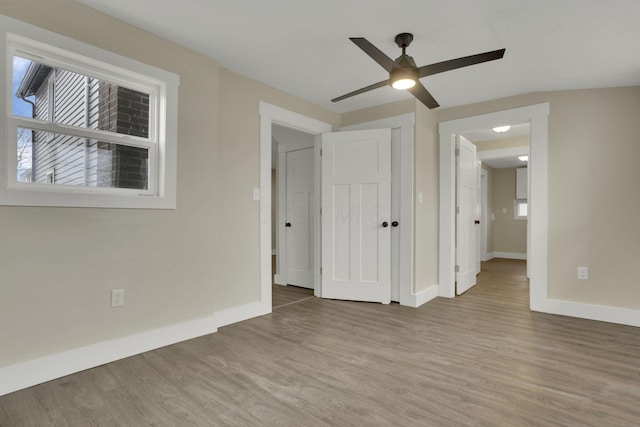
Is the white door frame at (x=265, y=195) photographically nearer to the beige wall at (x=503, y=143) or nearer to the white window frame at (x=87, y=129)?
the white window frame at (x=87, y=129)

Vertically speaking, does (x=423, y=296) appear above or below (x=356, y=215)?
below

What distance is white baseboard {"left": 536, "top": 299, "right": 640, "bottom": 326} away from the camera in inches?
127

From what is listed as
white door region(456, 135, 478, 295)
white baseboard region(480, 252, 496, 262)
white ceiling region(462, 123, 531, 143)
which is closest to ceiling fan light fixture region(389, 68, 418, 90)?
white door region(456, 135, 478, 295)

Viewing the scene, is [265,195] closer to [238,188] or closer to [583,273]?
[238,188]

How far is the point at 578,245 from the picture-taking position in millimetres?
3465

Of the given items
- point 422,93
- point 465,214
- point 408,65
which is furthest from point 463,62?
point 465,214

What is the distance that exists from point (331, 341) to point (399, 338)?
1.86ft

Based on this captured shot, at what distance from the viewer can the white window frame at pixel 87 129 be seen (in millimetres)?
1952

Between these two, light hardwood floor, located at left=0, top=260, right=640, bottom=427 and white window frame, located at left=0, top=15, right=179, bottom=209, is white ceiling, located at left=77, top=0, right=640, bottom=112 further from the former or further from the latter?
light hardwood floor, located at left=0, top=260, right=640, bottom=427

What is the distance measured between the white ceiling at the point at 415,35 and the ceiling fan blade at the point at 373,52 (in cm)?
30

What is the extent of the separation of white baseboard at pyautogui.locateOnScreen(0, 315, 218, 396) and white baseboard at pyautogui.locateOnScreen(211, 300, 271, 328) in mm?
196

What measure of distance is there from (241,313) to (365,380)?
5.19ft

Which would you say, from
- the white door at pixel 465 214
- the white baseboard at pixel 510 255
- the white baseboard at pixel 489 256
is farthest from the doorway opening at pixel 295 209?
the white baseboard at pixel 510 255

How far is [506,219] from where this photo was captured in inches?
336
